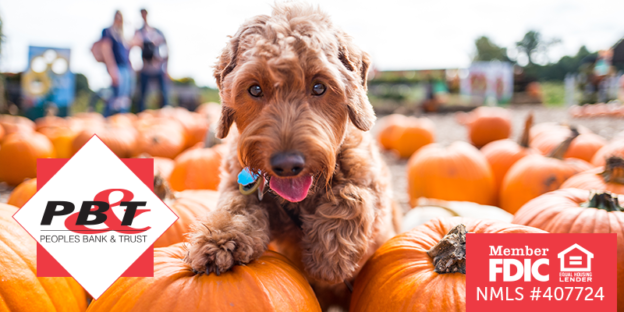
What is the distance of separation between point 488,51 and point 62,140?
65.0m

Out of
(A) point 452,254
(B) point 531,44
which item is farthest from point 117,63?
(B) point 531,44

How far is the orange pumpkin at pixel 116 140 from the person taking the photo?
6.79 meters

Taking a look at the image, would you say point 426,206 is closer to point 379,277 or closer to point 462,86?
point 379,277

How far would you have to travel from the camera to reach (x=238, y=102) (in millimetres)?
2105

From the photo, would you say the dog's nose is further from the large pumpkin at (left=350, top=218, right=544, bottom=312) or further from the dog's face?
the large pumpkin at (left=350, top=218, right=544, bottom=312)

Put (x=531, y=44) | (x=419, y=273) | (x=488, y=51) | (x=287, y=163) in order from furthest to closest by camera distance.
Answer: (x=531, y=44), (x=488, y=51), (x=419, y=273), (x=287, y=163)

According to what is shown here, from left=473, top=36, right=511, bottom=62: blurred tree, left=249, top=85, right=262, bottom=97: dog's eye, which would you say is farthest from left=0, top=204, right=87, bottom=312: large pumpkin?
left=473, top=36, right=511, bottom=62: blurred tree

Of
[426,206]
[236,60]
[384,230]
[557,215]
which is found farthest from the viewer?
[426,206]

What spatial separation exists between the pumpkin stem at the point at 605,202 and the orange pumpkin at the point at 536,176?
161 centimetres

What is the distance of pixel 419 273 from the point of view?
2.10m

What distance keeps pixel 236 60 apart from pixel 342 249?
4.40 ft

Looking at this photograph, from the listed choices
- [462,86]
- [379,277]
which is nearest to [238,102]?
[379,277]

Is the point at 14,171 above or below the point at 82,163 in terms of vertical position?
below

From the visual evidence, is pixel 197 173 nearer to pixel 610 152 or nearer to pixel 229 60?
pixel 229 60
